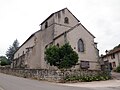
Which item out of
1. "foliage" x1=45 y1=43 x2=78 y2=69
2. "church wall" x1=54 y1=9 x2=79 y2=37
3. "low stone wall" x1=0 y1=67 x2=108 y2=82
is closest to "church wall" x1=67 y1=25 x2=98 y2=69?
"foliage" x1=45 y1=43 x2=78 y2=69

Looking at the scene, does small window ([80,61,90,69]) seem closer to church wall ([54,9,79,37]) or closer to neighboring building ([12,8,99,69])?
neighboring building ([12,8,99,69])

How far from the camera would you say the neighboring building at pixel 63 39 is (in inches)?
1307

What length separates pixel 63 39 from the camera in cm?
3338

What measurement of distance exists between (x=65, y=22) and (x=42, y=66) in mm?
10173

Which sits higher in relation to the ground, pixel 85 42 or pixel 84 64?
pixel 85 42

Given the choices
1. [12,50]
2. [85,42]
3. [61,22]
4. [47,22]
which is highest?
[47,22]

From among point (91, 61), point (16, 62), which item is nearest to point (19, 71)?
point (91, 61)

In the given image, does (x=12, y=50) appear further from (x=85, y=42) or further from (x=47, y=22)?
(x=85, y=42)

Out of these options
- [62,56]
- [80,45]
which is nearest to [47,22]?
[80,45]

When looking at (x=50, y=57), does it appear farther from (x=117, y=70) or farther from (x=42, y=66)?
(x=117, y=70)

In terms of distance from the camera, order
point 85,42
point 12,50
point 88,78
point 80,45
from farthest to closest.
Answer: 1. point 12,50
2. point 85,42
3. point 80,45
4. point 88,78

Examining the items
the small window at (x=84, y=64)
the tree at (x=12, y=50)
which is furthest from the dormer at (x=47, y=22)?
the tree at (x=12, y=50)

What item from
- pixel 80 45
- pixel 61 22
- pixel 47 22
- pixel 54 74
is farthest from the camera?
pixel 47 22

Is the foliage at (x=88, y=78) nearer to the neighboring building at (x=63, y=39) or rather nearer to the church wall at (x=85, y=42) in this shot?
the neighboring building at (x=63, y=39)
